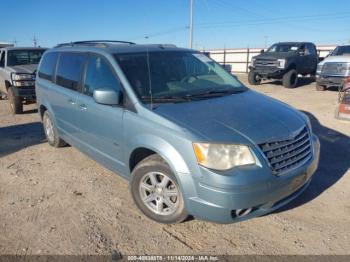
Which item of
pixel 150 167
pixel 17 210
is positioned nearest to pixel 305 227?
pixel 150 167

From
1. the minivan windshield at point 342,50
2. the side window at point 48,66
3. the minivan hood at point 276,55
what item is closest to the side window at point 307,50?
the minivan hood at point 276,55

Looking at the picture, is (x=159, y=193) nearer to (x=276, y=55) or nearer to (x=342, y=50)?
(x=276, y=55)

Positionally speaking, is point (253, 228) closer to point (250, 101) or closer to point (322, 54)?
point (250, 101)

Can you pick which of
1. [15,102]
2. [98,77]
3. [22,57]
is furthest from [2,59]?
[98,77]

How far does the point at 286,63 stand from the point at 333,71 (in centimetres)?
218

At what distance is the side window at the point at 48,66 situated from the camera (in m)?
5.64

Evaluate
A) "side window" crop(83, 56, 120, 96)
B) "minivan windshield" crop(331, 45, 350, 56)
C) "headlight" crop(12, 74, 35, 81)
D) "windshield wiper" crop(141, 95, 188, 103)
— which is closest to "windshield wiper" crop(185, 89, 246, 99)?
"windshield wiper" crop(141, 95, 188, 103)

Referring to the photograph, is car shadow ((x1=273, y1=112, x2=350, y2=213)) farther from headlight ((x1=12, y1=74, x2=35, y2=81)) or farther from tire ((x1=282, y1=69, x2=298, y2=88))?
tire ((x1=282, y1=69, x2=298, y2=88))

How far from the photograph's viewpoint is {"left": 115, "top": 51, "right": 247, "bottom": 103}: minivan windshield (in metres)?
3.74

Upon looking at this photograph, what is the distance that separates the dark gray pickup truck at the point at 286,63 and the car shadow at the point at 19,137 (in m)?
10.4

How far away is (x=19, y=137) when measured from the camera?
274 inches

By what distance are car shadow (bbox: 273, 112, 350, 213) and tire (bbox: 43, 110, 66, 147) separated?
3.86 m

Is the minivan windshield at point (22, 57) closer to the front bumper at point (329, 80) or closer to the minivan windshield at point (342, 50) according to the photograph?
the front bumper at point (329, 80)

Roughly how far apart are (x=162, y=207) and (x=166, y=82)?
4.73ft
